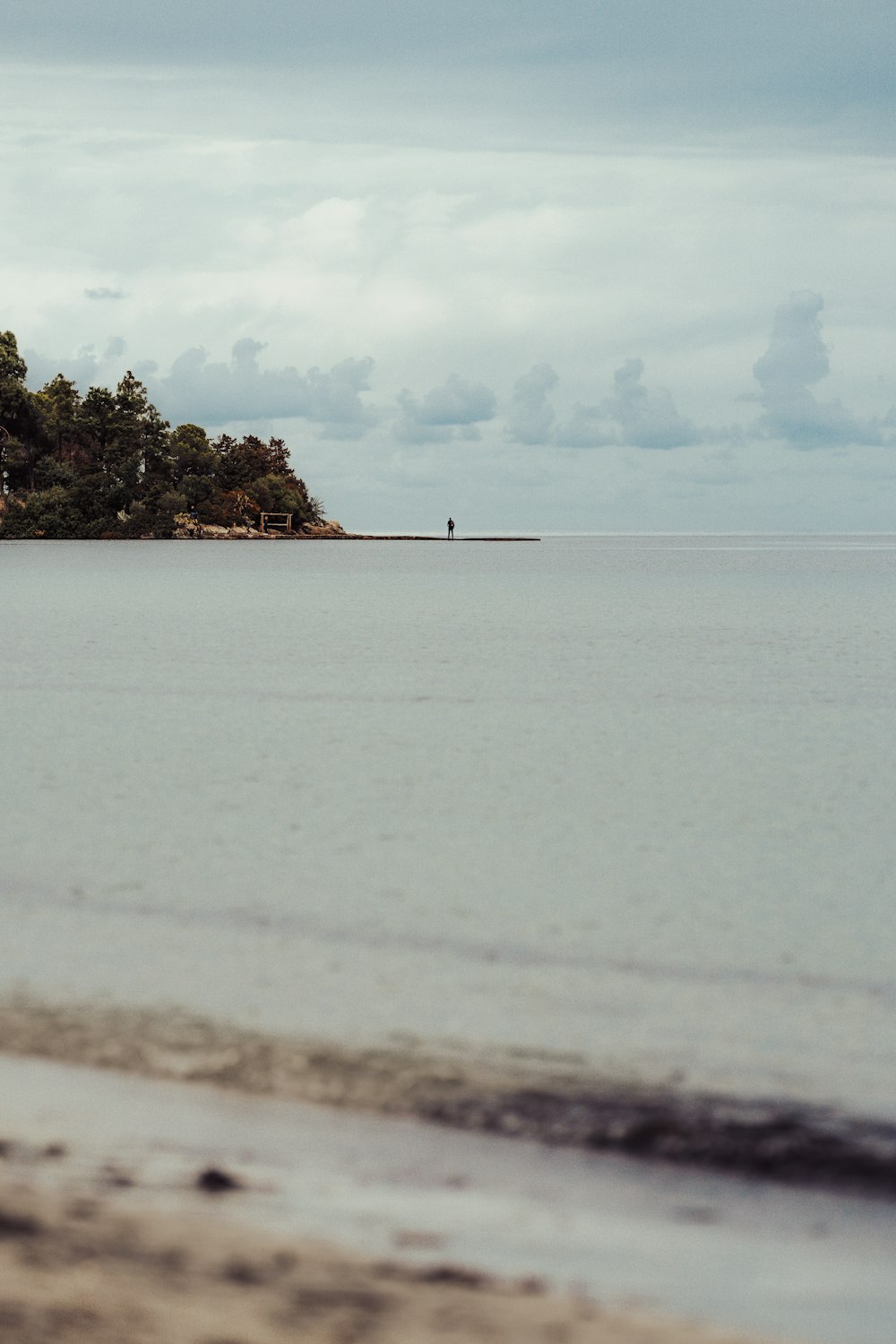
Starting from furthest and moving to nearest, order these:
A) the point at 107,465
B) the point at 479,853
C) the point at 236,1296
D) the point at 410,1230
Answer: the point at 107,465
the point at 479,853
the point at 410,1230
the point at 236,1296

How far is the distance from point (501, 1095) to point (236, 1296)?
2110 millimetres

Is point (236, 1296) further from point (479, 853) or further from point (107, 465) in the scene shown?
point (107, 465)

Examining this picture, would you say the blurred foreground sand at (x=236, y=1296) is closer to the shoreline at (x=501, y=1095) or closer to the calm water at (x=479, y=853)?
the shoreline at (x=501, y=1095)

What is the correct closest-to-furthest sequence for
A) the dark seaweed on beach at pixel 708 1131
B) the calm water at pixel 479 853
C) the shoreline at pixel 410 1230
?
the shoreline at pixel 410 1230 → the dark seaweed on beach at pixel 708 1131 → the calm water at pixel 479 853

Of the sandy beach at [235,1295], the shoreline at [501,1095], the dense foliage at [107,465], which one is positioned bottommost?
the shoreline at [501,1095]

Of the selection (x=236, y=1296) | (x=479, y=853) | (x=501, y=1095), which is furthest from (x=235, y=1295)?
(x=479, y=853)

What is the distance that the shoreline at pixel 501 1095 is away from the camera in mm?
5531

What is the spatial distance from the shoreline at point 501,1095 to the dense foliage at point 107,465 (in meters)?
109

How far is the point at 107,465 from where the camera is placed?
12406 cm

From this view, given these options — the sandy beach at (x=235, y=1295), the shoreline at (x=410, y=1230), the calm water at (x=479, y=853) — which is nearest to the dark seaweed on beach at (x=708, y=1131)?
the shoreline at (x=410, y=1230)

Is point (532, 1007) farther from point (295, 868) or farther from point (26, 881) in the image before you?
point (26, 881)

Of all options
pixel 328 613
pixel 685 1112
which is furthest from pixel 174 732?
pixel 328 613

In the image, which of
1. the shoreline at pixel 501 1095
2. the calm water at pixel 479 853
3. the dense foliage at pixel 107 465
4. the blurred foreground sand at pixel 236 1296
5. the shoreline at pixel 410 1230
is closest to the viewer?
the blurred foreground sand at pixel 236 1296

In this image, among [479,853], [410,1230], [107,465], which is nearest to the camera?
[410,1230]
